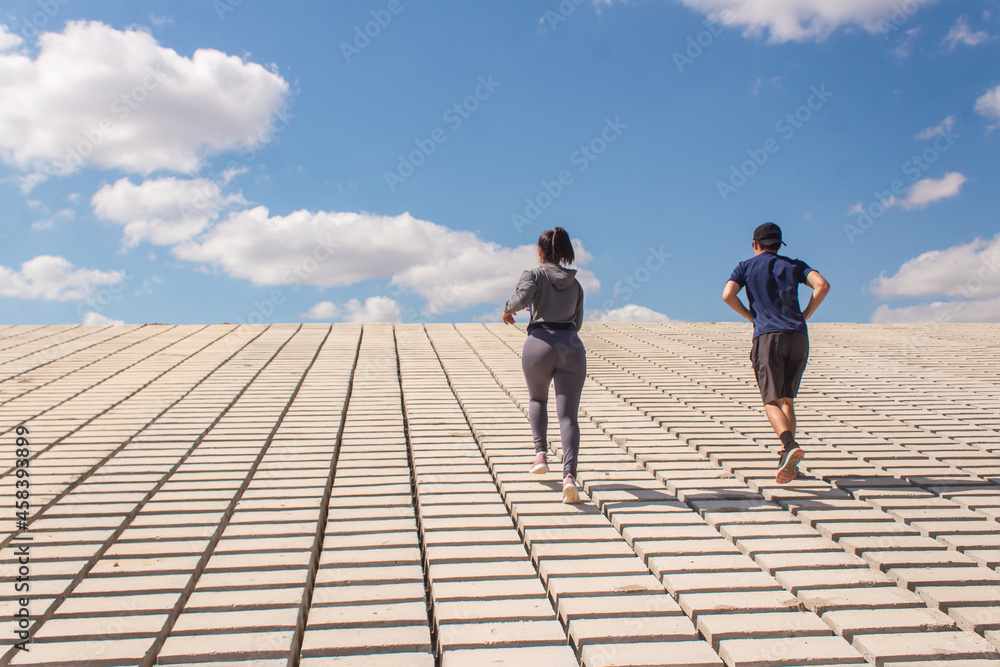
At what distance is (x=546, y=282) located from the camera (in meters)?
3.09

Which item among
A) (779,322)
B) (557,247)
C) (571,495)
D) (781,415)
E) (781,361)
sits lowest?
(571,495)

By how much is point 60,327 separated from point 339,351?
4.66 metres

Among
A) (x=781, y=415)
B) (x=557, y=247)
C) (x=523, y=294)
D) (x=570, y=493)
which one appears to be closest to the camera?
(x=570, y=493)

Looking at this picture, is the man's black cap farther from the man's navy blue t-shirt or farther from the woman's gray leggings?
the woman's gray leggings

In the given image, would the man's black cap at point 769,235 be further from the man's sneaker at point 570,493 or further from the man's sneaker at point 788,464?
the man's sneaker at point 570,493

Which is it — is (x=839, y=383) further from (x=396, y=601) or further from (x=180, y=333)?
(x=180, y=333)

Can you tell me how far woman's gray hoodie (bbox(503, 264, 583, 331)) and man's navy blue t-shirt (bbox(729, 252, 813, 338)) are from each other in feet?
3.50

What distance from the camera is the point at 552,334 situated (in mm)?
3070

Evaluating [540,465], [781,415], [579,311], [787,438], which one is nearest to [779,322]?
[781,415]

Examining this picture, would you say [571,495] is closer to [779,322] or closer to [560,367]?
[560,367]

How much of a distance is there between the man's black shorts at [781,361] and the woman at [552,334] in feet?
3.41

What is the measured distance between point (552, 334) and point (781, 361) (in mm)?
1270

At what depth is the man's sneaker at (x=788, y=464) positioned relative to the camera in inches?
122

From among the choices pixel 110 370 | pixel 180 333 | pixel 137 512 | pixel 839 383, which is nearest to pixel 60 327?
pixel 180 333
